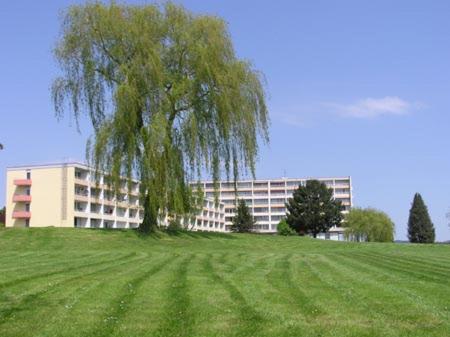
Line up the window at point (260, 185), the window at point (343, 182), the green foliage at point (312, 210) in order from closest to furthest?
the green foliage at point (312, 210), the window at point (343, 182), the window at point (260, 185)

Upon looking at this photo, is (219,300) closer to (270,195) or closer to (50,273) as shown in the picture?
(50,273)

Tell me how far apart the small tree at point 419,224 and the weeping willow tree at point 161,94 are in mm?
77292

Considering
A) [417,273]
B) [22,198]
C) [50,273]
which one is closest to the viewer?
[50,273]

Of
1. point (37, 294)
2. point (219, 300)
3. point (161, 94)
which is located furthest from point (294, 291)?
point (161, 94)

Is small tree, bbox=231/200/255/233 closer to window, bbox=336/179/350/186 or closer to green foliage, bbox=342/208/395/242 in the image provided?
green foliage, bbox=342/208/395/242

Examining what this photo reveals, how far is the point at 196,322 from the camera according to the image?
9227 mm

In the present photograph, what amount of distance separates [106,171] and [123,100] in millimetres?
4202

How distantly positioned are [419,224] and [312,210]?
25.5 metres

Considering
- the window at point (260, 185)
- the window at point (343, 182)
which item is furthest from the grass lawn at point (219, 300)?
the window at point (260, 185)

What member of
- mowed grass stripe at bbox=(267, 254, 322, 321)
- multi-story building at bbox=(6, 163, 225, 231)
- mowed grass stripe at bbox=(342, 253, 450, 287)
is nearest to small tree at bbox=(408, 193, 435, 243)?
multi-story building at bbox=(6, 163, 225, 231)

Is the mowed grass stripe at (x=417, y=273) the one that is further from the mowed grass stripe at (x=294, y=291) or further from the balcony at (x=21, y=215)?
the balcony at (x=21, y=215)

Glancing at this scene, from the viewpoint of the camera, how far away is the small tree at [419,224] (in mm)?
106875

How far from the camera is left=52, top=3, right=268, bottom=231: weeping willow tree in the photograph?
1367 inches

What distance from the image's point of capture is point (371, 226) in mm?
107750
